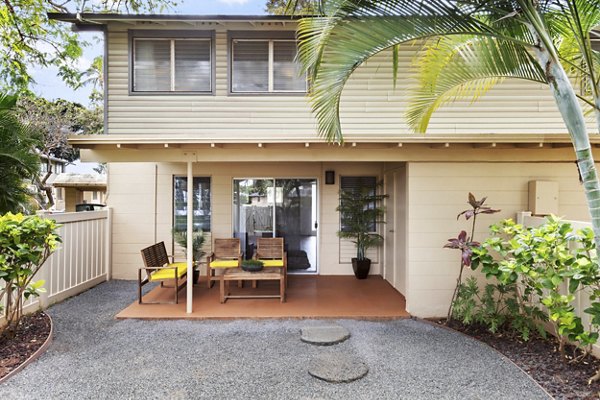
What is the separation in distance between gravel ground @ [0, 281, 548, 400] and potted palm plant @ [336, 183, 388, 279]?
2.44 m

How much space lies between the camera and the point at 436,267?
16.6ft

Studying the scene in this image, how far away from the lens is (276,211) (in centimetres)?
735

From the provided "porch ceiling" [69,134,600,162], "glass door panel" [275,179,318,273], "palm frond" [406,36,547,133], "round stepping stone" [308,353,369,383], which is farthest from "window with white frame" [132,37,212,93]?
"round stepping stone" [308,353,369,383]

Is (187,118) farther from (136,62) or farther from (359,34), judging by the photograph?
(359,34)

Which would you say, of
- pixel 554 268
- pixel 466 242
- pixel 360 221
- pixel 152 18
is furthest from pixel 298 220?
pixel 152 18

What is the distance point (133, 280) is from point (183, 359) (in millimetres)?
4126

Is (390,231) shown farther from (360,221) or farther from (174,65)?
(174,65)

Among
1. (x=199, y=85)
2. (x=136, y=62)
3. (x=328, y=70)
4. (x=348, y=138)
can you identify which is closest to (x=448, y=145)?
(x=348, y=138)

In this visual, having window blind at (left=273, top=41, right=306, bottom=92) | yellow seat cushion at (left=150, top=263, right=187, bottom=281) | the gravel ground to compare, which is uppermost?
window blind at (left=273, top=41, right=306, bottom=92)

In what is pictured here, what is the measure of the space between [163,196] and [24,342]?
3.82 m

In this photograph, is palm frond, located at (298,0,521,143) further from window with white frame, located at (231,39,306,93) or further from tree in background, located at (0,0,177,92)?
tree in background, located at (0,0,177,92)

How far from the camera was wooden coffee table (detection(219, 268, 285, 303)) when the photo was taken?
212 inches

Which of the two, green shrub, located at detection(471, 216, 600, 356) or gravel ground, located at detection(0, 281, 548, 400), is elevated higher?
green shrub, located at detection(471, 216, 600, 356)

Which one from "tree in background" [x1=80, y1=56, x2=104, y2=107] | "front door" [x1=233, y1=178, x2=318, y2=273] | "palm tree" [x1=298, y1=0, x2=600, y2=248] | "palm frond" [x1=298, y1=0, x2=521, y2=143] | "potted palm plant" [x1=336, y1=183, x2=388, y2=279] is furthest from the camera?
"tree in background" [x1=80, y1=56, x2=104, y2=107]
